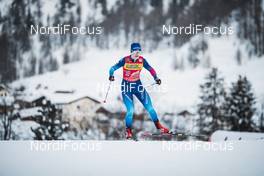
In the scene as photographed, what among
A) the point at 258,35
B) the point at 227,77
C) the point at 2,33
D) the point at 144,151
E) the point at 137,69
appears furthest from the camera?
the point at 227,77

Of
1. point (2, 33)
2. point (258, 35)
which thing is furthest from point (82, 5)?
point (258, 35)

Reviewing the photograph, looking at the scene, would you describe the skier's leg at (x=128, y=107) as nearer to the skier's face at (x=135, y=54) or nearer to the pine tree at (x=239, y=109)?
the skier's face at (x=135, y=54)

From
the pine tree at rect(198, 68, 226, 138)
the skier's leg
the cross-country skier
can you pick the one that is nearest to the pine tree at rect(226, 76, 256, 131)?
the pine tree at rect(198, 68, 226, 138)

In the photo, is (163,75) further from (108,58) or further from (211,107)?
(211,107)

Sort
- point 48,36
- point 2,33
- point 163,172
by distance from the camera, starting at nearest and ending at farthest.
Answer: point 163,172 < point 48,36 < point 2,33

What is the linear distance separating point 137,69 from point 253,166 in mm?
2309

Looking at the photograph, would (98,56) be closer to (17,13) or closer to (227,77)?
(17,13)

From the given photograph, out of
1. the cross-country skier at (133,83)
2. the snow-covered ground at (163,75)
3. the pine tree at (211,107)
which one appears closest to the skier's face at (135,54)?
the cross-country skier at (133,83)

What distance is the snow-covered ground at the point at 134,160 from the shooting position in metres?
3.51

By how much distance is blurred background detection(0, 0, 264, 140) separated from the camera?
9.31 meters

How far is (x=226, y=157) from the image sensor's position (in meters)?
4.08

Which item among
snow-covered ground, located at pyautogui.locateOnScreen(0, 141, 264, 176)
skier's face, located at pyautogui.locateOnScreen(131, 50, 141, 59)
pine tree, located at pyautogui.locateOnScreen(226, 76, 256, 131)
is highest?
skier's face, located at pyautogui.locateOnScreen(131, 50, 141, 59)

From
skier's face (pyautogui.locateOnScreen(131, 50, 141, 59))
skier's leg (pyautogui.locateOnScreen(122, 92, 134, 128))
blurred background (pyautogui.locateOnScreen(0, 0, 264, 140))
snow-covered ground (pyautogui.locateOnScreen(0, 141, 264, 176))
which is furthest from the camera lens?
blurred background (pyautogui.locateOnScreen(0, 0, 264, 140))

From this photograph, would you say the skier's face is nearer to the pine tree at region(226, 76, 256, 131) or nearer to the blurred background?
the blurred background
